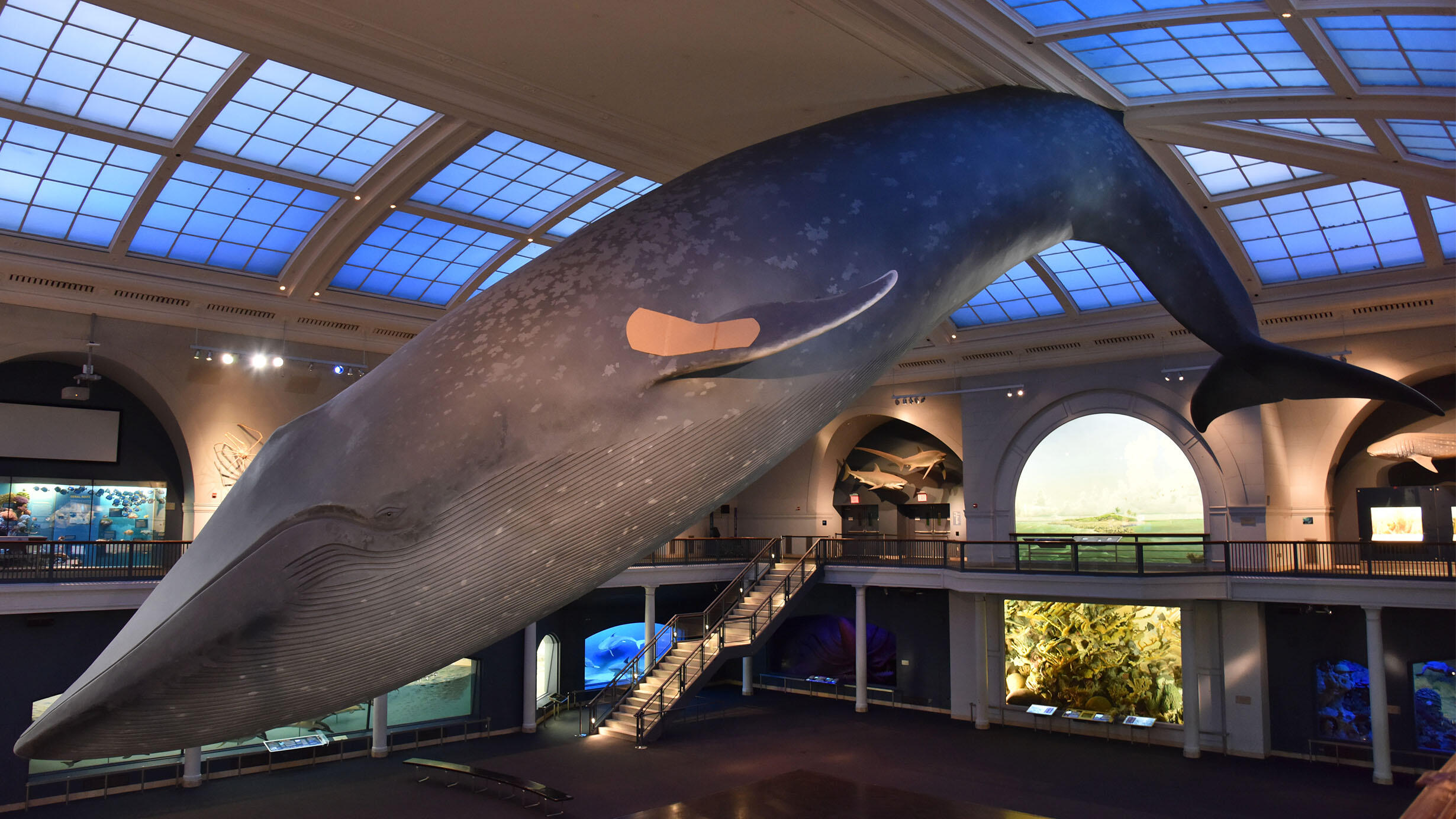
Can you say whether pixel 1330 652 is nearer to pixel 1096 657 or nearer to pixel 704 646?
pixel 1096 657

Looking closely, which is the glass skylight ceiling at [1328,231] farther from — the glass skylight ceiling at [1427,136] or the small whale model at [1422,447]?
the glass skylight ceiling at [1427,136]

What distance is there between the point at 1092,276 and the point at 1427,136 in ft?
40.2

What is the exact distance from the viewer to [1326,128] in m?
14.4

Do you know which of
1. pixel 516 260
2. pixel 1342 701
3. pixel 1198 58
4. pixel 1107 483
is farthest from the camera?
pixel 1107 483

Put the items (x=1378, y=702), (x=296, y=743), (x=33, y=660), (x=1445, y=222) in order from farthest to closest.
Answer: (x=296, y=743)
(x=1445, y=222)
(x=1378, y=702)
(x=33, y=660)

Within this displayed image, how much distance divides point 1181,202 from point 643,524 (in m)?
4.96

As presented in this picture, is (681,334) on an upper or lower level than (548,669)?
upper

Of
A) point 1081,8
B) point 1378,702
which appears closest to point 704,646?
point 1378,702

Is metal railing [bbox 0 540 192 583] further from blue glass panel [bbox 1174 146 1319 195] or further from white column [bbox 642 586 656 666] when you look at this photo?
blue glass panel [bbox 1174 146 1319 195]

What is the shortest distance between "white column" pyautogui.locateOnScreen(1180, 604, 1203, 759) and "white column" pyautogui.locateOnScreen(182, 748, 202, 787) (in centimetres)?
2261

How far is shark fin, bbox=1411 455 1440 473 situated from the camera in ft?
76.7

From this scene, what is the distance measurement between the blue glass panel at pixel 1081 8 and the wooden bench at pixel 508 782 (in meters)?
14.6

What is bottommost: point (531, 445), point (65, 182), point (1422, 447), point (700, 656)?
point (700, 656)

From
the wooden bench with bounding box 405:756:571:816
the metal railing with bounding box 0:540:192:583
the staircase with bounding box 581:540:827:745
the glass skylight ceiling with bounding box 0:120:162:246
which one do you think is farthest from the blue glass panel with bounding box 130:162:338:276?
the staircase with bounding box 581:540:827:745
